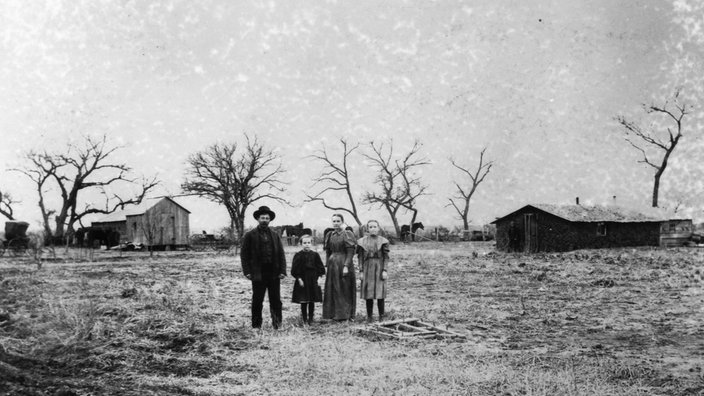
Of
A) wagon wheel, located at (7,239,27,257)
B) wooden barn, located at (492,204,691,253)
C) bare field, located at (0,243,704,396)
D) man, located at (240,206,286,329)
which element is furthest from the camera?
wooden barn, located at (492,204,691,253)

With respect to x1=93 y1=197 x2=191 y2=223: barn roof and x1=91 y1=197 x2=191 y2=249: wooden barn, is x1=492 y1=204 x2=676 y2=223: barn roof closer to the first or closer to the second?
x1=91 y1=197 x2=191 y2=249: wooden barn

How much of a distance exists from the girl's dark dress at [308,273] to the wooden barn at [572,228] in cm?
2548

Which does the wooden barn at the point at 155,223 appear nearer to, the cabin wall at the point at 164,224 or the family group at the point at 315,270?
the cabin wall at the point at 164,224

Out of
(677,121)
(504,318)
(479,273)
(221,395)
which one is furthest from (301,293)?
(677,121)

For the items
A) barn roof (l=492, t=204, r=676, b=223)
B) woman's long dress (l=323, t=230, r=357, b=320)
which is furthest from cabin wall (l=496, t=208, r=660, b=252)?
woman's long dress (l=323, t=230, r=357, b=320)

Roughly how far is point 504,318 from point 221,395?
19.9 feet

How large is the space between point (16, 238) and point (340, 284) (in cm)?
2630

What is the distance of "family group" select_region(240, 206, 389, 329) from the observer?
9.08 meters

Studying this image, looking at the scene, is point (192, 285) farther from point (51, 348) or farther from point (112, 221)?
point (112, 221)

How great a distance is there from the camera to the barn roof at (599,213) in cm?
3303

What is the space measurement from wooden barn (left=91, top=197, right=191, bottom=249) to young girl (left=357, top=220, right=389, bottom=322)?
3513cm

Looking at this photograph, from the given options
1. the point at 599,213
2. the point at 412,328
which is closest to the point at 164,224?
the point at 599,213

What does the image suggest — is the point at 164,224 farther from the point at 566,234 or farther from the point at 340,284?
the point at 340,284

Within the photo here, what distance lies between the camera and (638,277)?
56.9 ft
